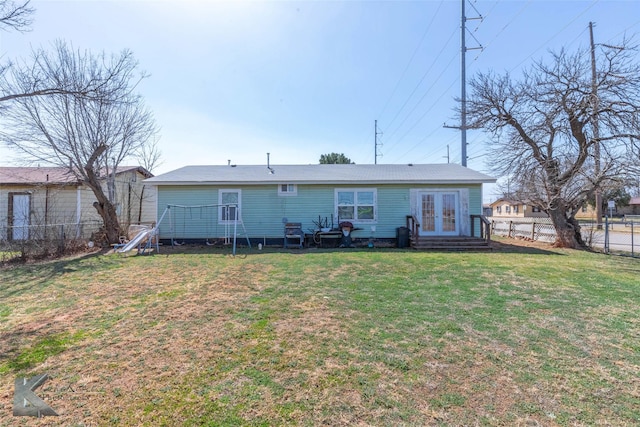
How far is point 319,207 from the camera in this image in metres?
12.0

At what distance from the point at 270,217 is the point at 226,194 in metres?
2.01

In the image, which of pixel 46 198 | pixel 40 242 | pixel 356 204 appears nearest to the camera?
pixel 40 242

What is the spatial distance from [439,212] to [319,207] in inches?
189

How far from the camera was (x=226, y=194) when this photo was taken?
39.7 feet

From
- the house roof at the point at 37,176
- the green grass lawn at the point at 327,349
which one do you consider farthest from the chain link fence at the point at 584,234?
the house roof at the point at 37,176

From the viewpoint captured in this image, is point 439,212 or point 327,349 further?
point 439,212

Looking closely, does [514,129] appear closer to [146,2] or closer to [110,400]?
[146,2]

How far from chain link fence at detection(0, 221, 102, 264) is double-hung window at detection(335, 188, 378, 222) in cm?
917

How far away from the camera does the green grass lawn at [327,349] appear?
2303 millimetres

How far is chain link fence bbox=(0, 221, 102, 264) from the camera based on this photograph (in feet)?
28.0

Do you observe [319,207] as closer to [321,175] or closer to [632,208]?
[321,175]

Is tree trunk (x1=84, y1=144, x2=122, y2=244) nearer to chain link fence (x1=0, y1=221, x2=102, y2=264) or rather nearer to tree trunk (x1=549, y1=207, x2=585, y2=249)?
chain link fence (x1=0, y1=221, x2=102, y2=264)

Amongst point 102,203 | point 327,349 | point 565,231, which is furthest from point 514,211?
point 327,349

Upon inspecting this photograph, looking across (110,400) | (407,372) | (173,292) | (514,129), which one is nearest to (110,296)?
(173,292)
